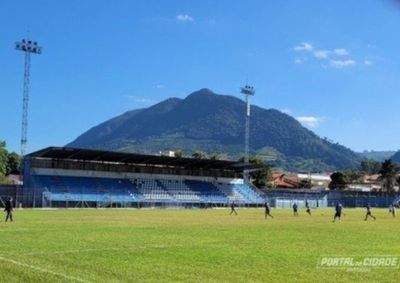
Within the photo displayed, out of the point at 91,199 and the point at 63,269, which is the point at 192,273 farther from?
the point at 91,199

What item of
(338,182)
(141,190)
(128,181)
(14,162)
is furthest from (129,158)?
(338,182)

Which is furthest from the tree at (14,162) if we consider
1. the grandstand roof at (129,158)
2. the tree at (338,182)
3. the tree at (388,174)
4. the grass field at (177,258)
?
the grass field at (177,258)

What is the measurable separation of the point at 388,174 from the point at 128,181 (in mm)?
94615

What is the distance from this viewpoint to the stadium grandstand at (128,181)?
78062mm

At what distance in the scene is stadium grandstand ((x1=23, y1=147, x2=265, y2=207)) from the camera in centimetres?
7806

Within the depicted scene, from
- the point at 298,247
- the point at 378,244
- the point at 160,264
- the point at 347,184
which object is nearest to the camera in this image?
the point at 160,264

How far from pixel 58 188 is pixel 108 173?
1154cm

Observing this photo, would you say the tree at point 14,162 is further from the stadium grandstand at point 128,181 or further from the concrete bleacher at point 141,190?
the concrete bleacher at point 141,190

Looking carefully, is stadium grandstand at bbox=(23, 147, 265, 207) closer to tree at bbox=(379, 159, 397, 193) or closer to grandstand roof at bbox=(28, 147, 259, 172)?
grandstand roof at bbox=(28, 147, 259, 172)

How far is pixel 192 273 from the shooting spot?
15.2m

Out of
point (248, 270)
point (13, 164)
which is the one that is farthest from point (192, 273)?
point (13, 164)

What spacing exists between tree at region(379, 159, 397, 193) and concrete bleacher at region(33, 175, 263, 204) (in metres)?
67.8

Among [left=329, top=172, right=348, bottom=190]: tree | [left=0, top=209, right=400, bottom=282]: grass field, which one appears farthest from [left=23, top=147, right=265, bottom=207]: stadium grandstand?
[left=329, top=172, right=348, bottom=190]: tree

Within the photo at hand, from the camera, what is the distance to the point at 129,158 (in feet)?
288
